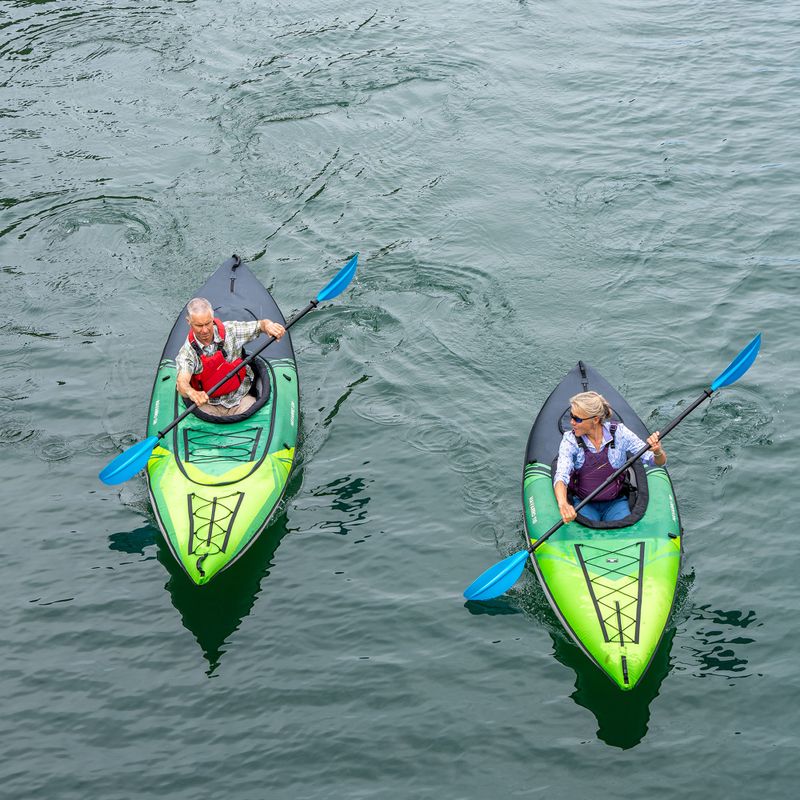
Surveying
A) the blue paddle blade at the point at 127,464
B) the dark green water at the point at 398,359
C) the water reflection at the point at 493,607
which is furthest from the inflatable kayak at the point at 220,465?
the water reflection at the point at 493,607

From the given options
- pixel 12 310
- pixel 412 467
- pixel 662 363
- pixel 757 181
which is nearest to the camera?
pixel 412 467

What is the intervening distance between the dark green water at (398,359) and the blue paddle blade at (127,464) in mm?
505

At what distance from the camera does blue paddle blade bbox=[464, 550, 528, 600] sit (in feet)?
25.7

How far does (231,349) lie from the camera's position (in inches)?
372

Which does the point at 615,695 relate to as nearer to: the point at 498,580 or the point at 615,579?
the point at 615,579

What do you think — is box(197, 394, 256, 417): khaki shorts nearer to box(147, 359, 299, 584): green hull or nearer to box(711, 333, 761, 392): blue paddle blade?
box(147, 359, 299, 584): green hull

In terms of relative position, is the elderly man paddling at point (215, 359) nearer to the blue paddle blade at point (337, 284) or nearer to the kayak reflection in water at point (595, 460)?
the blue paddle blade at point (337, 284)

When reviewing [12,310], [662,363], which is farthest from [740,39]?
[12,310]

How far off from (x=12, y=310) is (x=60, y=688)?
5534mm

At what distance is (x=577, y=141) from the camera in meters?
14.6

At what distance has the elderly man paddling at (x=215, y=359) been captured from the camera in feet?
29.4

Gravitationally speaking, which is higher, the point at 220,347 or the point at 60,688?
the point at 220,347

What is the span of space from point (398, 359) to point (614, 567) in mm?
3903

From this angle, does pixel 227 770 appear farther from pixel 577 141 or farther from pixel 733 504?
pixel 577 141
